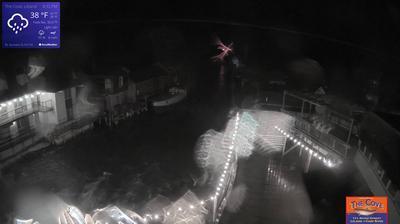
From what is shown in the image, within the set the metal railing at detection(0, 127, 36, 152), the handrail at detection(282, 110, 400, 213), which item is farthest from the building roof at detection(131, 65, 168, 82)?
the handrail at detection(282, 110, 400, 213)

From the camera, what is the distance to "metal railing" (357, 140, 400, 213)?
12.7 metres

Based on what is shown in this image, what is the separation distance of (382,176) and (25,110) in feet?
81.3

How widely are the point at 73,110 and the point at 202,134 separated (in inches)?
479

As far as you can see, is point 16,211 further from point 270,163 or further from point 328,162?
point 328,162

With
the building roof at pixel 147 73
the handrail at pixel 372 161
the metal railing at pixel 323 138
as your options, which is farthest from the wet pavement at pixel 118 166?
the handrail at pixel 372 161

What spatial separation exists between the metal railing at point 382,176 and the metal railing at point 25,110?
23.1 meters

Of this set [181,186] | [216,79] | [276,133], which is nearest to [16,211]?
[181,186]

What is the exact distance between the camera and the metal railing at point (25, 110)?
22516 millimetres

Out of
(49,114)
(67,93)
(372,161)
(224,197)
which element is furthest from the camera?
(67,93)

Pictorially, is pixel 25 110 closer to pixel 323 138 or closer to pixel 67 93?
pixel 67 93

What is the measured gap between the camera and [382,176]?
1428 centimetres

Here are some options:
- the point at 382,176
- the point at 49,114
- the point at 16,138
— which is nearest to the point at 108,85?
the point at 49,114

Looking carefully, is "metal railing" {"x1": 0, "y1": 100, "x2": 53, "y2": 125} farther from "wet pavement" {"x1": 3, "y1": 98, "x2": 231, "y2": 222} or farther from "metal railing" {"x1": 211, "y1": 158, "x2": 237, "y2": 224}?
"metal railing" {"x1": 211, "y1": 158, "x2": 237, "y2": 224}

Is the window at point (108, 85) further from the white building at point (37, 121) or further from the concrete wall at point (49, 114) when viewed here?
the concrete wall at point (49, 114)
